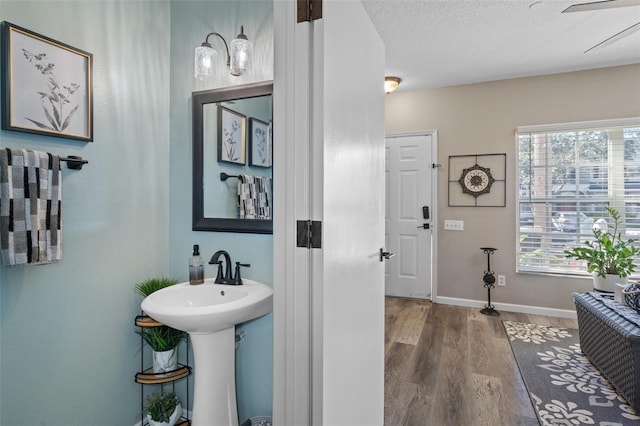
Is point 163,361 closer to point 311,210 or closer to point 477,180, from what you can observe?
point 311,210

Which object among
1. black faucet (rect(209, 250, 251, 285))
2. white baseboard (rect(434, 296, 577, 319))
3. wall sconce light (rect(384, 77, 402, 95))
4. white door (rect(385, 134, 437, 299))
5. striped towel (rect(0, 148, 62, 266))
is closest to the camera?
striped towel (rect(0, 148, 62, 266))

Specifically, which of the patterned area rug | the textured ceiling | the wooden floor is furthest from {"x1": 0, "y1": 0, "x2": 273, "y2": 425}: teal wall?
the patterned area rug

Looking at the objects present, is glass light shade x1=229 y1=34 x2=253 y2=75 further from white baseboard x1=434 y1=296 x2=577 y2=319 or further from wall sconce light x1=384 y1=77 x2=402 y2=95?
white baseboard x1=434 y1=296 x2=577 y2=319

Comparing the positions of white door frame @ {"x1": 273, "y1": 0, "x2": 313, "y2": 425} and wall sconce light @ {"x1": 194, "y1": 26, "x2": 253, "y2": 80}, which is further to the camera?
wall sconce light @ {"x1": 194, "y1": 26, "x2": 253, "y2": 80}

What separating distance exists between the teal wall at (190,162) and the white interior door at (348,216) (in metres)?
0.47

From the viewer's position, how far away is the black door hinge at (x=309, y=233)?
1062mm

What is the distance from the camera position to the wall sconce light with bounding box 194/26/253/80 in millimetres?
1632

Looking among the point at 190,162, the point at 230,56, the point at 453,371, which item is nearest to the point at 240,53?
the point at 230,56

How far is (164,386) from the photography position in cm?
187

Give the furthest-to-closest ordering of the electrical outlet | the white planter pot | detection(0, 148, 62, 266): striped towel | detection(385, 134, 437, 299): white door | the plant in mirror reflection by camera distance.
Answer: detection(385, 134, 437, 299): white door → the electrical outlet → the white planter pot → the plant in mirror reflection → detection(0, 148, 62, 266): striped towel

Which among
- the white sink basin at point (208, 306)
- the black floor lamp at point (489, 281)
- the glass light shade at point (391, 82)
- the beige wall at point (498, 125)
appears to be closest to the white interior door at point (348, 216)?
the white sink basin at point (208, 306)

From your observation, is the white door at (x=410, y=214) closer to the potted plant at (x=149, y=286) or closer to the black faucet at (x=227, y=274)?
the black faucet at (x=227, y=274)

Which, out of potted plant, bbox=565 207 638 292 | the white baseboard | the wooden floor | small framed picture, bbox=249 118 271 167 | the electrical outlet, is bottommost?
the wooden floor

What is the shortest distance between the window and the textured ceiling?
2.19 ft
